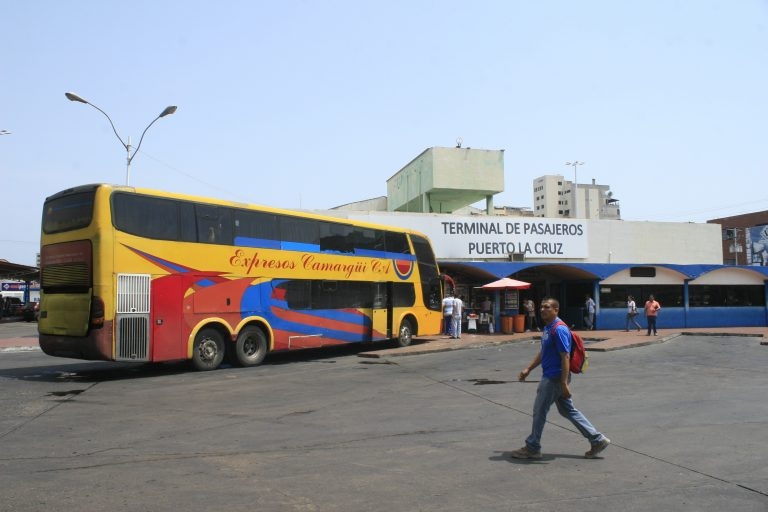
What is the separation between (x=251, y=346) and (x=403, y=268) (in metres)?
6.61

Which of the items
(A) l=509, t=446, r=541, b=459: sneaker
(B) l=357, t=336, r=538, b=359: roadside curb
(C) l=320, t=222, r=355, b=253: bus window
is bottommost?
(B) l=357, t=336, r=538, b=359: roadside curb

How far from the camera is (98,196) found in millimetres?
11945

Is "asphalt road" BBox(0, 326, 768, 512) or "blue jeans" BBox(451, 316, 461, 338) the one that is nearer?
"asphalt road" BBox(0, 326, 768, 512)

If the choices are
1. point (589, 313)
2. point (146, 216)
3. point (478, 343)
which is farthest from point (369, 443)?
point (589, 313)

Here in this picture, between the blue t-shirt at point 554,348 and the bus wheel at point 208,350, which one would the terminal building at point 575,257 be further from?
the blue t-shirt at point 554,348

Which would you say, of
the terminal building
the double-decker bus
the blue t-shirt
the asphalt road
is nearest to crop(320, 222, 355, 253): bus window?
the double-decker bus

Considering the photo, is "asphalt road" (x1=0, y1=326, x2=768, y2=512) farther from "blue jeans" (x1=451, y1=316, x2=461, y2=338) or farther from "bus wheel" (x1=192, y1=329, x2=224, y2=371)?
"blue jeans" (x1=451, y1=316, x2=461, y2=338)

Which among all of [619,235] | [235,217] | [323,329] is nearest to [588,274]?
[619,235]

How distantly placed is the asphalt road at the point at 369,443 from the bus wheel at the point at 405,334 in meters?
6.81

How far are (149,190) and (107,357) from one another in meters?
3.53

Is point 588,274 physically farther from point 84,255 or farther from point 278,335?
point 84,255

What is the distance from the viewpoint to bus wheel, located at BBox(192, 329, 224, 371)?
45.6 feet

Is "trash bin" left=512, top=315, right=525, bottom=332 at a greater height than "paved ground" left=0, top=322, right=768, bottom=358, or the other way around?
"trash bin" left=512, top=315, right=525, bottom=332

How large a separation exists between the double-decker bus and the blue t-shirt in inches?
356
